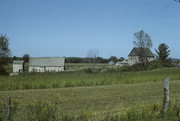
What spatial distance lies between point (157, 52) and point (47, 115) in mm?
83058

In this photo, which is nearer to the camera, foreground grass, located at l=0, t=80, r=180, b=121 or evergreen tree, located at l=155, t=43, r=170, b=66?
foreground grass, located at l=0, t=80, r=180, b=121

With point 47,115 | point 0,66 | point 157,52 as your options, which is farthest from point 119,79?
point 157,52

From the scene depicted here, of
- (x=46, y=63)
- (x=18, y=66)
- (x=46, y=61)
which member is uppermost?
(x=46, y=61)

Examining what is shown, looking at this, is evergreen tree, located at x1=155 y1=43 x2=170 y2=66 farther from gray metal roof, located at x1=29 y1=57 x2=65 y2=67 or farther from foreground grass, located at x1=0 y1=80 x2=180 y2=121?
foreground grass, located at x1=0 y1=80 x2=180 y2=121

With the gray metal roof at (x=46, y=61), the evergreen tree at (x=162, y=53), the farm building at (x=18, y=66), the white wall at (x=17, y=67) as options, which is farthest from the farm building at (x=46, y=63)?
the evergreen tree at (x=162, y=53)

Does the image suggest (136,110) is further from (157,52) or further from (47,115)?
(157,52)

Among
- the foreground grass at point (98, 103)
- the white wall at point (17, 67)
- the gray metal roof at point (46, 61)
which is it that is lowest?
the white wall at point (17, 67)

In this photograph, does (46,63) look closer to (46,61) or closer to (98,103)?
(46,61)

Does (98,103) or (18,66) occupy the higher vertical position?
(98,103)

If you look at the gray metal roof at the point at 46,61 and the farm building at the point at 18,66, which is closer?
the farm building at the point at 18,66

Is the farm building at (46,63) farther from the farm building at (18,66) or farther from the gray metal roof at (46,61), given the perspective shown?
the farm building at (18,66)

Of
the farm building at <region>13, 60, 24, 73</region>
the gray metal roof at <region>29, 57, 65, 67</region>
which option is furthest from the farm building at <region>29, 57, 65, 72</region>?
the farm building at <region>13, 60, 24, 73</region>

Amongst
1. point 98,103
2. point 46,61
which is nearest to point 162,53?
point 46,61

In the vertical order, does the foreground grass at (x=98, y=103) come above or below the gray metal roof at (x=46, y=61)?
below
